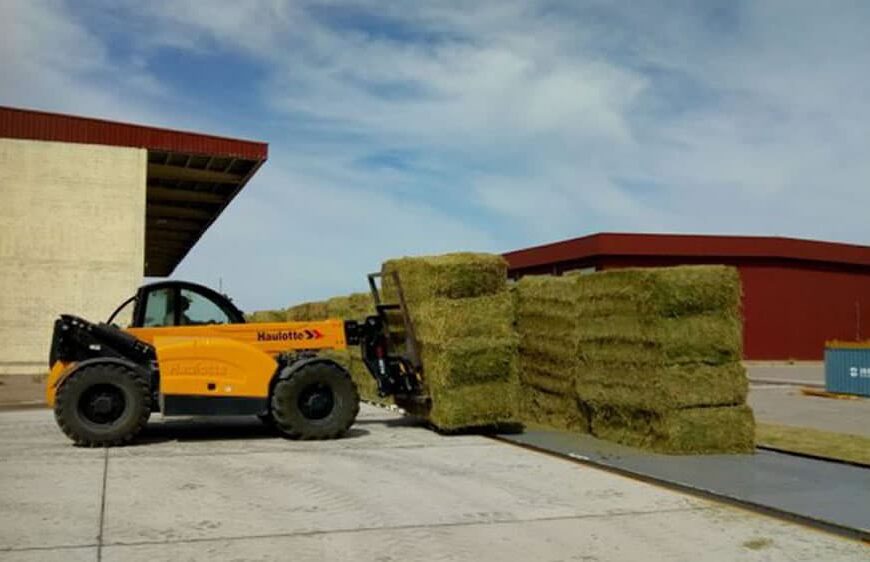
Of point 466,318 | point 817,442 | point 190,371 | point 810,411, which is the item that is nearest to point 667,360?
point 817,442

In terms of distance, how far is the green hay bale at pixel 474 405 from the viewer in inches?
483

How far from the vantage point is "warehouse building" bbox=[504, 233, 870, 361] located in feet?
146

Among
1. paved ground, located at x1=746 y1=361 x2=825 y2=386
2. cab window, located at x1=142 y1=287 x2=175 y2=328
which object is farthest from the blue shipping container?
cab window, located at x1=142 y1=287 x2=175 y2=328

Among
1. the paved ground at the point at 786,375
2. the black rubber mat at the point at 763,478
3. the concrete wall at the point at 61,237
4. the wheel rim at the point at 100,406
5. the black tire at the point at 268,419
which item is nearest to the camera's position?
the black rubber mat at the point at 763,478

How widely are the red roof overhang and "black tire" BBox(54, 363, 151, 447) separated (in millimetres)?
19028

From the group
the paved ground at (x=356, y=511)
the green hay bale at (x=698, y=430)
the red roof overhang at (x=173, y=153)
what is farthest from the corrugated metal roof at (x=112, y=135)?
the green hay bale at (x=698, y=430)

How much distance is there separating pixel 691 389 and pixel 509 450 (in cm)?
235

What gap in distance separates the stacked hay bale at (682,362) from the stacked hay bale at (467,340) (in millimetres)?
1765

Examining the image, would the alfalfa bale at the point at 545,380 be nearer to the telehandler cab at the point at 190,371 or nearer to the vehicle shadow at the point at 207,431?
the vehicle shadow at the point at 207,431

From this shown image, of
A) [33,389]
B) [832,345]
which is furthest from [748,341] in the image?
[33,389]

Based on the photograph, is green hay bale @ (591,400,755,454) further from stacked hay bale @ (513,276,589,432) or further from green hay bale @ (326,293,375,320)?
green hay bale @ (326,293,375,320)

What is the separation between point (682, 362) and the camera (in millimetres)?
10797

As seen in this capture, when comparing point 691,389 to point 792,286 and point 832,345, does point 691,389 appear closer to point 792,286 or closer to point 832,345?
point 832,345

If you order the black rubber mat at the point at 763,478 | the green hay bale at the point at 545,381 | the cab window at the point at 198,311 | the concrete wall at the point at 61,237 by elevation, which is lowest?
the black rubber mat at the point at 763,478
